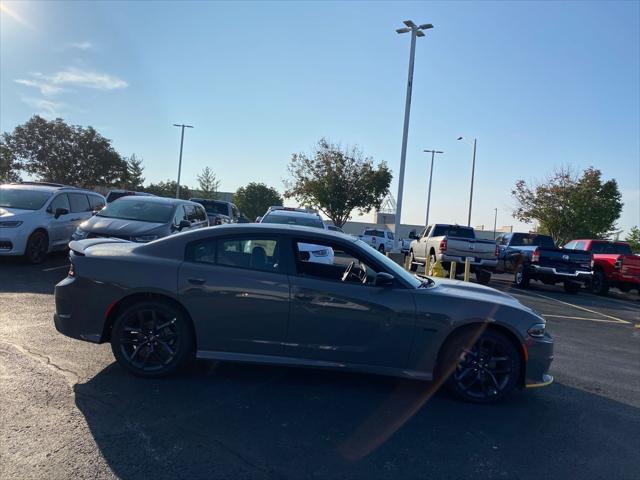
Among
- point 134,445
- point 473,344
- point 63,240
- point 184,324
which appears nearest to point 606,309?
point 473,344

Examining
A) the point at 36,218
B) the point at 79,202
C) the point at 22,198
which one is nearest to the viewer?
the point at 36,218

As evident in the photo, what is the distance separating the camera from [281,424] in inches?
158

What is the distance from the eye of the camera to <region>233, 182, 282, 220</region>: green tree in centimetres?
7550

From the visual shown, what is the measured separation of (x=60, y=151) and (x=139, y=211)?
1468 inches

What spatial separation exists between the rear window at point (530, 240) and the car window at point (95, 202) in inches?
592

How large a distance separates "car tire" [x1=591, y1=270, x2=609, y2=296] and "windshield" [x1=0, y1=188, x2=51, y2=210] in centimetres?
1614

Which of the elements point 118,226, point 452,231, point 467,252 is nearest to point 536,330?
point 118,226

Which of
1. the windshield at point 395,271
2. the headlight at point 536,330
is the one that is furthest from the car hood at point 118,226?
the headlight at point 536,330

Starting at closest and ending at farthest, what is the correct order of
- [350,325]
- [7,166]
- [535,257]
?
[350,325] < [535,257] < [7,166]

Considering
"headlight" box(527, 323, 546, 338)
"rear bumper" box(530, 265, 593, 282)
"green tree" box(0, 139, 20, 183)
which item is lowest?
"headlight" box(527, 323, 546, 338)

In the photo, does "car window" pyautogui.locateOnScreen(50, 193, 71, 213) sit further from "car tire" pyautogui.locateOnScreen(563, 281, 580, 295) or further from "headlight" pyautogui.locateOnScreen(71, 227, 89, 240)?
"car tire" pyautogui.locateOnScreen(563, 281, 580, 295)

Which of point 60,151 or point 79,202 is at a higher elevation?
point 60,151

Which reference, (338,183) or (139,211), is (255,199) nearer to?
(338,183)

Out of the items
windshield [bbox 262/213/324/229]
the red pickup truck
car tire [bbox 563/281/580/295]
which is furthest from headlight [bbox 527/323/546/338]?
the red pickup truck
